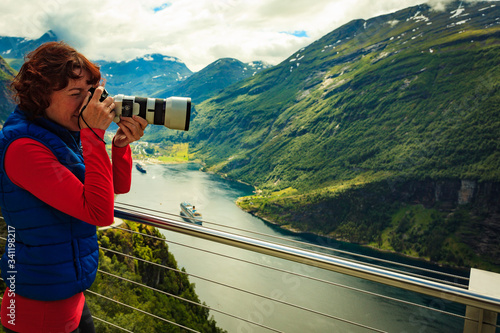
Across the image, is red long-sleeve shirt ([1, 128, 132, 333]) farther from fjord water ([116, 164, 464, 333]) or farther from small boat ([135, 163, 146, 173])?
small boat ([135, 163, 146, 173])

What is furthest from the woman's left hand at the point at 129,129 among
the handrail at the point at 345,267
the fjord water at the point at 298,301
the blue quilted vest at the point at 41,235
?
the fjord water at the point at 298,301

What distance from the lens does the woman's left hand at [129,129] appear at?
875 mm

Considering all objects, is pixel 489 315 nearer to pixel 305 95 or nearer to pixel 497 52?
pixel 497 52

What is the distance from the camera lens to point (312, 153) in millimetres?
73812

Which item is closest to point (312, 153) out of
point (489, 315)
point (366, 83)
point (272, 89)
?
point (366, 83)

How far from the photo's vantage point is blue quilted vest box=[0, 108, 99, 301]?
2.39ft

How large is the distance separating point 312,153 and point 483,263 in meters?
38.8

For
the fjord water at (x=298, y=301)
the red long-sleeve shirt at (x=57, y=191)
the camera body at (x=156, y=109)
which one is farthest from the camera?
the fjord water at (x=298, y=301)

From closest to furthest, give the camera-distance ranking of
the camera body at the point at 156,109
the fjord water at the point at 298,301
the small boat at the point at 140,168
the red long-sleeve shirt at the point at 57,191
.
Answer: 1. the red long-sleeve shirt at the point at 57,191
2. the camera body at the point at 156,109
3. the fjord water at the point at 298,301
4. the small boat at the point at 140,168

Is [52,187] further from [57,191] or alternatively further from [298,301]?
[298,301]

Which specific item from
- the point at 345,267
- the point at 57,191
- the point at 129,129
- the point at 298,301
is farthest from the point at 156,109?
the point at 298,301

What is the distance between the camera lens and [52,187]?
710 millimetres

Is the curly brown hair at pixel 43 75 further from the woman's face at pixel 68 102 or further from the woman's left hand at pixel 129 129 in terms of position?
the woman's left hand at pixel 129 129

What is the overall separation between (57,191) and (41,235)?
0.37 ft
